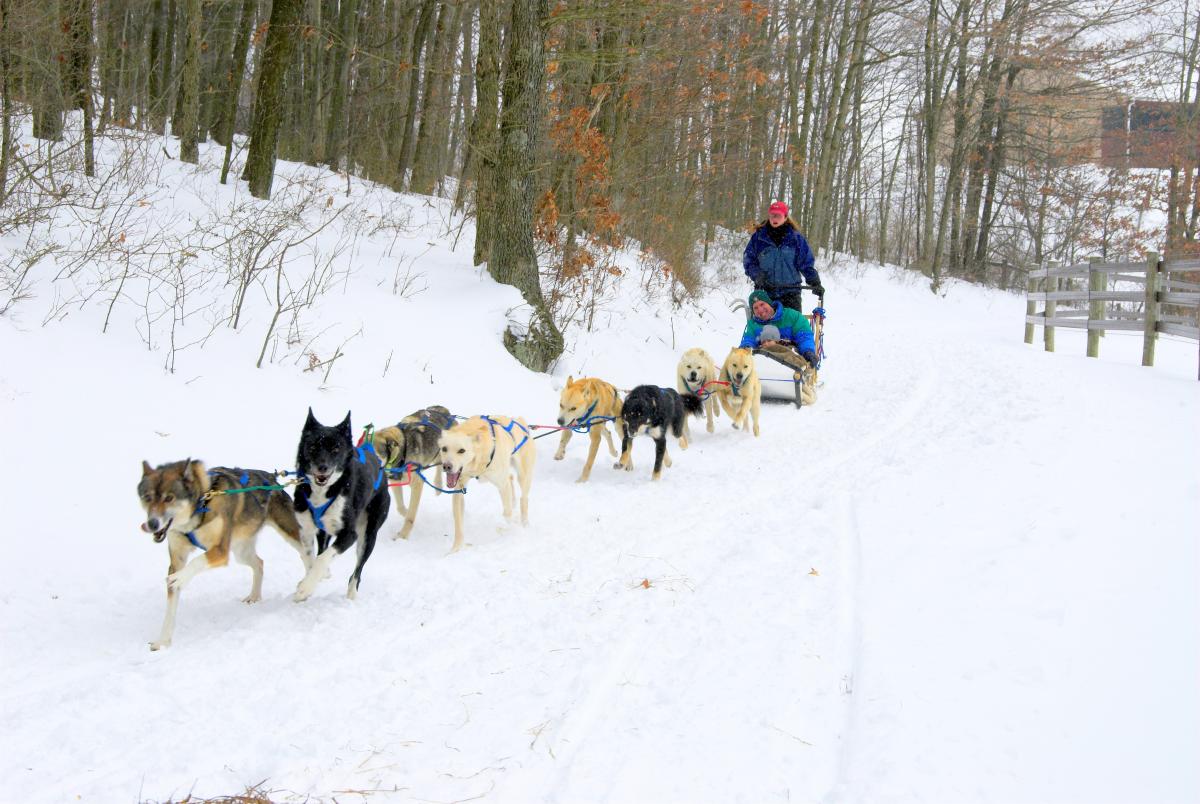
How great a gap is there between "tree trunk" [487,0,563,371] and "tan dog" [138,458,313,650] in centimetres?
557

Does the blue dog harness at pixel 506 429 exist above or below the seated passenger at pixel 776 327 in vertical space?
below

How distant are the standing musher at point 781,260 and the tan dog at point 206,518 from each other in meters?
7.92

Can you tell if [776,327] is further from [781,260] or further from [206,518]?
[206,518]

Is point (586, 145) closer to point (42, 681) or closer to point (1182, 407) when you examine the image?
point (1182, 407)

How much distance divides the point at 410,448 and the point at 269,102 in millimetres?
8779

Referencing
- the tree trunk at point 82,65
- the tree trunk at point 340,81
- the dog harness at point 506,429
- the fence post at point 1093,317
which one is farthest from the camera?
the tree trunk at point 340,81

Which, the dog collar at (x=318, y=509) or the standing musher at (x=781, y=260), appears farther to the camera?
the standing musher at (x=781, y=260)

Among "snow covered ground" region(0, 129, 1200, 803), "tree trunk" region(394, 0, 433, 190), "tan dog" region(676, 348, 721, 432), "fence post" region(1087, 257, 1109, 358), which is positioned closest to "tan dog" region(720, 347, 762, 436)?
"tan dog" region(676, 348, 721, 432)

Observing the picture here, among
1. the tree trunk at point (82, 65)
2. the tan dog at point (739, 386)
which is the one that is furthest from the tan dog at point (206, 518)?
the tree trunk at point (82, 65)

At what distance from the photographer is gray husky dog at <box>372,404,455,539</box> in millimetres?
5586

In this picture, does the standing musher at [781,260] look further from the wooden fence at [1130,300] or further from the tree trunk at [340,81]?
the tree trunk at [340,81]

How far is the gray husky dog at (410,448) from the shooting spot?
559cm

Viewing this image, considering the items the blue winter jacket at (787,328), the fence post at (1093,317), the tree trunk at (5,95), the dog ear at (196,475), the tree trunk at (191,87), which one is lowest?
the dog ear at (196,475)

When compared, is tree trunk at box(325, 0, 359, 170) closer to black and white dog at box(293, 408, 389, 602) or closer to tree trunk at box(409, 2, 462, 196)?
tree trunk at box(409, 2, 462, 196)
